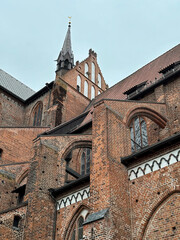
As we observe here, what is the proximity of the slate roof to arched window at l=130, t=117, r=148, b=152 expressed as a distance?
15.7 m

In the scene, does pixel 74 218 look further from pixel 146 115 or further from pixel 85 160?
pixel 85 160

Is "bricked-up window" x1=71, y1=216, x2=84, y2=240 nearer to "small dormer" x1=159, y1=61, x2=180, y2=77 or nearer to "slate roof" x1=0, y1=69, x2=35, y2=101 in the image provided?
"small dormer" x1=159, y1=61, x2=180, y2=77

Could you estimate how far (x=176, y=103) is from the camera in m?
13.4

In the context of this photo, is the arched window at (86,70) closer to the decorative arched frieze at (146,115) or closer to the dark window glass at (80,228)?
the decorative arched frieze at (146,115)

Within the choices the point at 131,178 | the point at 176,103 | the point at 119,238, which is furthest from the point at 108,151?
the point at 176,103

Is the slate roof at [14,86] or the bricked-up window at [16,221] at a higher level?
the slate roof at [14,86]

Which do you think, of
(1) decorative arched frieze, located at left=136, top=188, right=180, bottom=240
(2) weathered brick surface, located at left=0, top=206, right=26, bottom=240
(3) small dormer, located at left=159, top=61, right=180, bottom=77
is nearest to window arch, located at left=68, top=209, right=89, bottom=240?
(2) weathered brick surface, located at left=0, top=206, right=26, bottom=240

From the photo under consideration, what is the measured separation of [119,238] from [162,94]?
741cm

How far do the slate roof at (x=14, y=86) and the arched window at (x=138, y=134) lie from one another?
15672 mm

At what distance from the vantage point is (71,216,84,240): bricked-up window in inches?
437

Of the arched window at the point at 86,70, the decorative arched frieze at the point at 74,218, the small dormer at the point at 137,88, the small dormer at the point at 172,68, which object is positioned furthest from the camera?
the arched window at the point at 86,70

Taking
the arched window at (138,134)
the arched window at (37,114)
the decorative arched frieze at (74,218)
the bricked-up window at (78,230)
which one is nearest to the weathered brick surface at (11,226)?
the decorative arched frieze at (74,218)

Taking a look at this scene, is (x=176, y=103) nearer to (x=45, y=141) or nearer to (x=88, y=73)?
(x=45, y=141)

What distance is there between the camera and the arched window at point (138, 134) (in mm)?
14255
